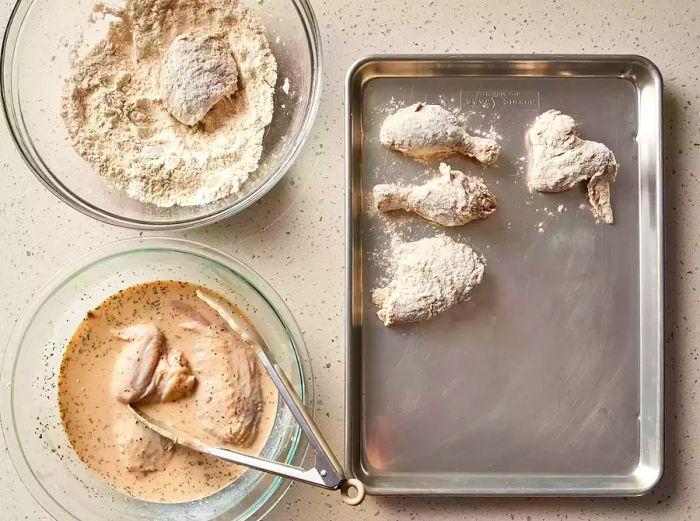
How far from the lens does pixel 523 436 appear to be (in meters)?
0.99

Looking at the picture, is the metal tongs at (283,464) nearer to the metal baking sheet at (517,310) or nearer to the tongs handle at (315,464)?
the tongs handle at (315,464)

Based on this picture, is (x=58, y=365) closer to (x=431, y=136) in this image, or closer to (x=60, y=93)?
(x=60, y=93)

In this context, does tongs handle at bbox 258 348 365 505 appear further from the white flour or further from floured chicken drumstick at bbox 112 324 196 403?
the white flour

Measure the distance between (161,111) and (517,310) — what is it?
1.91 feet

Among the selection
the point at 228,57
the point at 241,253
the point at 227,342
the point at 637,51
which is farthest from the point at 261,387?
the point at 637,51

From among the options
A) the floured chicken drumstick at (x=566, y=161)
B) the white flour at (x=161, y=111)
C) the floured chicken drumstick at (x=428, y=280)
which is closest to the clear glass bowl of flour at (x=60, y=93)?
the white flour at (x=161, y=111)

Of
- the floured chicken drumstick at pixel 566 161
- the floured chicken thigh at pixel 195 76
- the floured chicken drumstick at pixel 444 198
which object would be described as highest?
the floured chicken thigh at pixel 195 76

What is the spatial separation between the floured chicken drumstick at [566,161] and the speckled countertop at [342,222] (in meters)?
0.11

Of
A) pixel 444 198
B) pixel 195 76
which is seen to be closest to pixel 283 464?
pixel 444 198

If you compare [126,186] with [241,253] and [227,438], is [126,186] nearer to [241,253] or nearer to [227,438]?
[241,253]

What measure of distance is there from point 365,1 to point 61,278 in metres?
0.59

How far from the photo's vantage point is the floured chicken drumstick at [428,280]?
0.95 m

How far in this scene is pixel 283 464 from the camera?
2.93ft

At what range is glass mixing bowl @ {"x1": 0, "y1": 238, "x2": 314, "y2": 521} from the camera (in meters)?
0.96
